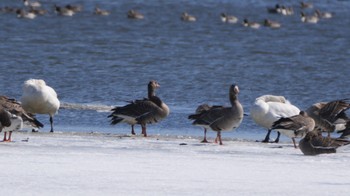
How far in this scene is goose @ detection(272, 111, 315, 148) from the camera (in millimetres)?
14523

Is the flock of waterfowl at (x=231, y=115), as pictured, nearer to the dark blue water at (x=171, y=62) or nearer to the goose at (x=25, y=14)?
the dark blue water at (x=171, y=62)

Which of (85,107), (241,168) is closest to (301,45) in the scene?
(85,107)

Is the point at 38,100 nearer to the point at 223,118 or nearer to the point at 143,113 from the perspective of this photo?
the point at 143,113

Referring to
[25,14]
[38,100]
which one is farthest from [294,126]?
[25,14]

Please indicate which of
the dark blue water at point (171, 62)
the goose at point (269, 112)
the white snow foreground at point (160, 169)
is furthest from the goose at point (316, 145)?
the dark blue water at point (171, 62)

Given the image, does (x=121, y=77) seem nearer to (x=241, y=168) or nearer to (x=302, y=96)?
(x=302, y=96)

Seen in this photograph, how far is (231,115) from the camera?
48.6ft

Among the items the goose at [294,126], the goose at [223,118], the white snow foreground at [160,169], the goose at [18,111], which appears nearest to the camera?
the white snow foreground at [160,169]

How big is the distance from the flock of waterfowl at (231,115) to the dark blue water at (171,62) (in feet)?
2.33

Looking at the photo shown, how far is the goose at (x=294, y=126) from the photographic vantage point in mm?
14523

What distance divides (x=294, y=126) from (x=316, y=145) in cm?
138

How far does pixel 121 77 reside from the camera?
26.5 m

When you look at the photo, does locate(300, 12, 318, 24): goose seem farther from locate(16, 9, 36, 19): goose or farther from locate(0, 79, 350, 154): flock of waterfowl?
locate(0, 79, 350, 154): flock of waterfowl

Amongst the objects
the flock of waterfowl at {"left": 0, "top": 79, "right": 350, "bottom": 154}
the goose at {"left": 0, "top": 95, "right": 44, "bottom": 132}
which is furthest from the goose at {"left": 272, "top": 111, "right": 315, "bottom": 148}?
the goose at {"left": 0, "top": 95, "right": 44, "bottom": 132}
